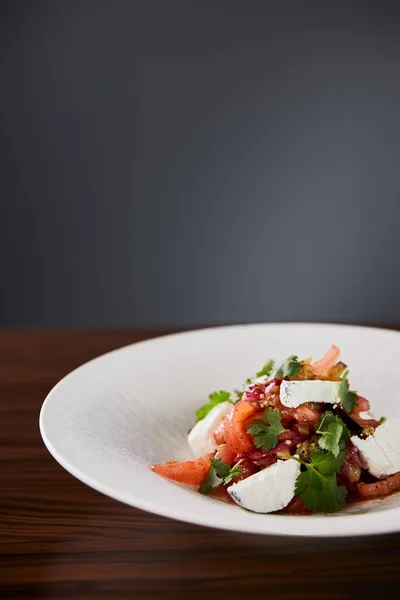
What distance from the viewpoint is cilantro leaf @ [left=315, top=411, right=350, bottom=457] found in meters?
1.39

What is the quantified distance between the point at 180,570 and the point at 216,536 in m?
0.13

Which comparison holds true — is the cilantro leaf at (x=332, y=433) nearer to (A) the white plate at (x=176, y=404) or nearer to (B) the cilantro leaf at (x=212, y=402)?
(A) the white plate at (x=176, y=404)

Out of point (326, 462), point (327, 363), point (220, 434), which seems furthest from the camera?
point (327, 363)

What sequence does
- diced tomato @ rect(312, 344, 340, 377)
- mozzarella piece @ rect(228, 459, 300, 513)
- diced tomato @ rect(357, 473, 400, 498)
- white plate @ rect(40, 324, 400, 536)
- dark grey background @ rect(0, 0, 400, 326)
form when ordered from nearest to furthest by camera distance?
1. white plate @ rect(40, 324, 400, 536)
2. mozzarella piece @ rect(228, 459, 300, 513)
3. diced tomato @ rect(357, 473, 400, 498)
4. diced tomato @ rect(312, 344, 340, 377)
5. dark grey background @ rect(0, 0, 400, 326)

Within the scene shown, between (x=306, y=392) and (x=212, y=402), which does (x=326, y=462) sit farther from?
(x=212, y=402)

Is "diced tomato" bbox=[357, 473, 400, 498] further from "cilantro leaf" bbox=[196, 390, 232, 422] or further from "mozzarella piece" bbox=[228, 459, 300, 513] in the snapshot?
"cilantro leaf" bbox=[196, 390, 232, 422]

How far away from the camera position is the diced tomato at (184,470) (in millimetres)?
1376

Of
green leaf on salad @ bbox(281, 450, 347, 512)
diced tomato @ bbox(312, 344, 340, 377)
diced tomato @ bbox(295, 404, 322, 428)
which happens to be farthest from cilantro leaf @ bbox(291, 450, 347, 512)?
diced tomato @ bbox(312, 344, 340, 377)

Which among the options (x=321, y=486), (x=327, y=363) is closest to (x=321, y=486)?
(x=321, y=486)

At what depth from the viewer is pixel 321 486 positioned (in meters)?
1.33

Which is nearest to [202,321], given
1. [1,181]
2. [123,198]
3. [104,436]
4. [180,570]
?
[123,198]

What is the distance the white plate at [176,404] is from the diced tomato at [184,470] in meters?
0.04

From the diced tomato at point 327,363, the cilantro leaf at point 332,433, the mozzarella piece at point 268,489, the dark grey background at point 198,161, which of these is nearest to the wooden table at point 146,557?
the mozzarella piece at point 268,489

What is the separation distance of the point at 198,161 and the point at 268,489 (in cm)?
323
